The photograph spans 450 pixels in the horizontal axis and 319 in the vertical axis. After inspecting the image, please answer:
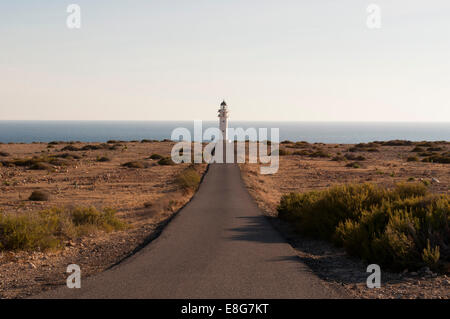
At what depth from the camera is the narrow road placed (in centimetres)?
580

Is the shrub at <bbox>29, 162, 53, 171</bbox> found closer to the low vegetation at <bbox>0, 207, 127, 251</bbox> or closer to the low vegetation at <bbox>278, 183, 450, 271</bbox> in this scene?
the low vegetation at <bbox>0, 207, 127, 251</bbox>

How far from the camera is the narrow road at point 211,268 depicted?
5805mm

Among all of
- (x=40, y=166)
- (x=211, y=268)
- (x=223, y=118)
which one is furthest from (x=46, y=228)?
(x=223, y=118)

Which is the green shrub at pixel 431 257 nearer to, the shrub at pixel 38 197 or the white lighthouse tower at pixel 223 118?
the shrub at pixel 38 197

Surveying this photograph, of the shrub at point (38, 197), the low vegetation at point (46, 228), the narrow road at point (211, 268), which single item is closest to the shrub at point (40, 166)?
the shrub at point (38, 197)

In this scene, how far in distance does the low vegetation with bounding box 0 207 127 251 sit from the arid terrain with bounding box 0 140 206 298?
0.21 m

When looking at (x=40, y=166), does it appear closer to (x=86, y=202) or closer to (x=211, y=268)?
(x=86, y=202)

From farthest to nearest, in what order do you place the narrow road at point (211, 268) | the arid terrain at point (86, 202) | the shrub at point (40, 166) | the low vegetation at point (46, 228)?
the shrub at point (40, 166) → the low vegetation at point (46, 228) → the arid terrain at point (86, 202) → the narrow road at point (211, 268)

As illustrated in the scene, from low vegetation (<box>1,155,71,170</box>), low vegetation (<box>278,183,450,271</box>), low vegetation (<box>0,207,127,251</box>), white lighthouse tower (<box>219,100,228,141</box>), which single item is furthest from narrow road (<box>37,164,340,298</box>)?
white lighthouse tower (<box>219,100,228,141</box>)

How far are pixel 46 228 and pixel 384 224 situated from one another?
812 centimetres

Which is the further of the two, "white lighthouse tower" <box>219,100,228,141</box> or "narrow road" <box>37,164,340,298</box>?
"white lighthouse tower" <box>219,100,228,141</box>

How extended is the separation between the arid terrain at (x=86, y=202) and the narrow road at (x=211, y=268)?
1012 millimetres
